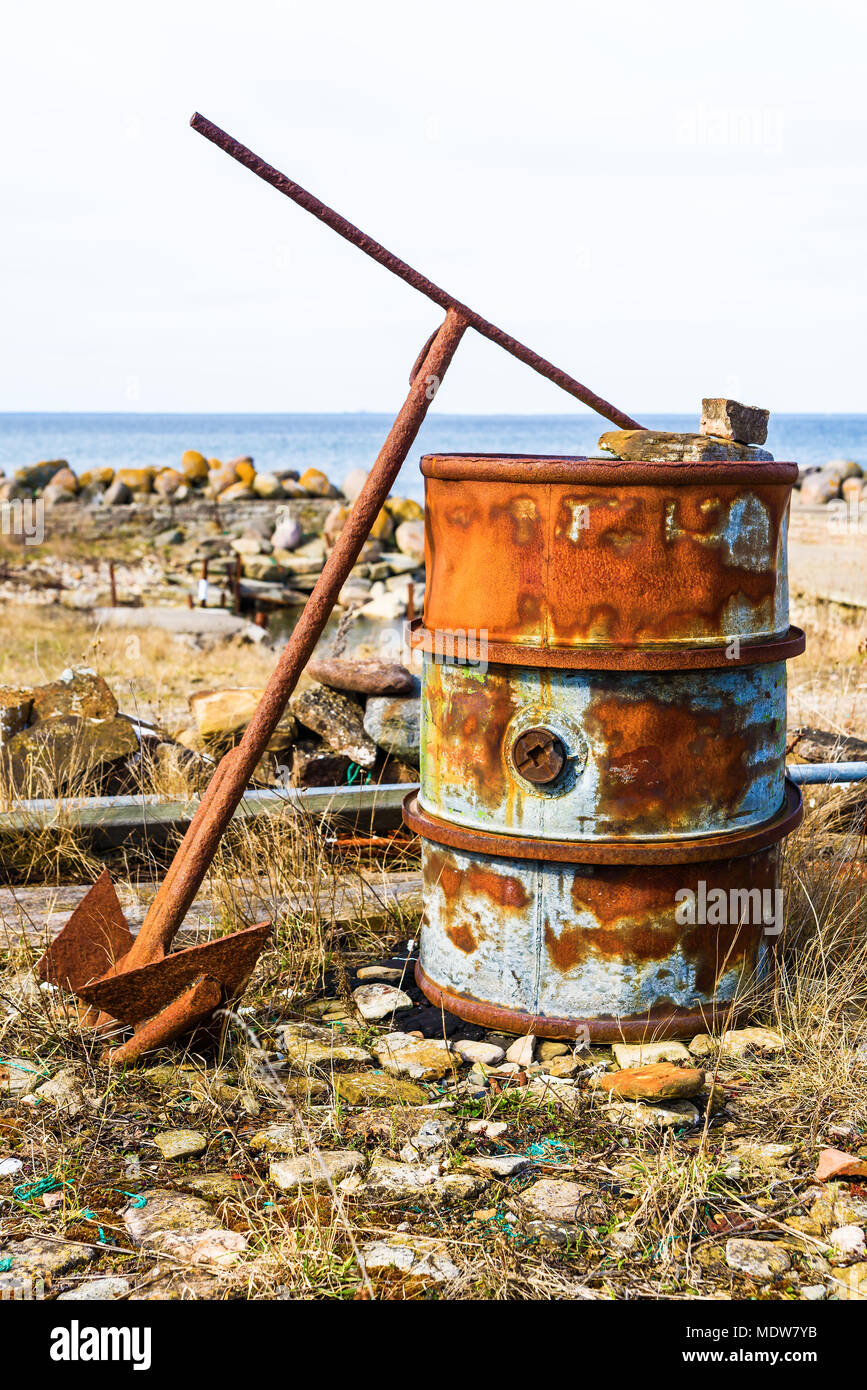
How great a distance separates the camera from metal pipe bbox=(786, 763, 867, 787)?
5156 millimetres

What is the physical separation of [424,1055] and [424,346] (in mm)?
1978

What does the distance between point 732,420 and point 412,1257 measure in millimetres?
2373

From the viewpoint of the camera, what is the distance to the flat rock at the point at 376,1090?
3094 millimetres

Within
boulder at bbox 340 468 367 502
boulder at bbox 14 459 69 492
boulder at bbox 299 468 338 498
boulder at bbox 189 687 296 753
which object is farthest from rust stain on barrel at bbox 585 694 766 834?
boulder at bbox 14 459 69 492

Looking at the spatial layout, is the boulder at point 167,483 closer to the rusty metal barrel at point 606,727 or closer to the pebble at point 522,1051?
the rusty metal barrel at point 606,727

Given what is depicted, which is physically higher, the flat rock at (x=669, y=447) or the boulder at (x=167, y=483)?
the boulder at (x=167, y=483)

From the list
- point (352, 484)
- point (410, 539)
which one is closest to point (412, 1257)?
point (410, 539)

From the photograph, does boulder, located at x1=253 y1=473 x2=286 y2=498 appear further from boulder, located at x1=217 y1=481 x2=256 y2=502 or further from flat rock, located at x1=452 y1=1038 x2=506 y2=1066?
flat rock, located at x1=452 y1=1038 x2=506 y2=1066

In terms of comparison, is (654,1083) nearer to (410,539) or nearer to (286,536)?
(410,539)

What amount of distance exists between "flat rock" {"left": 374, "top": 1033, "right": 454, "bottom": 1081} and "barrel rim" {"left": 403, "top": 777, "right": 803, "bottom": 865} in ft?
1.78

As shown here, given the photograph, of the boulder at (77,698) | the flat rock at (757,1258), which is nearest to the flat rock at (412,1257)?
the flat rock at (757,1258)

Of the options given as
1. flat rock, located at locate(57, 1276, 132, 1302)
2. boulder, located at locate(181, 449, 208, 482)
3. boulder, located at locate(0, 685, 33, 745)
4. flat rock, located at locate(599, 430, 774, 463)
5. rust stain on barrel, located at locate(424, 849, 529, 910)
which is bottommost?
flat rock, located at locate(57, 1276, 132, 1302)

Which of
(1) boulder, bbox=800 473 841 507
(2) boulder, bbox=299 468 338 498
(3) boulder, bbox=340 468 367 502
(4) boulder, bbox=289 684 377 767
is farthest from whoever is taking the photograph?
(1) boulder, bbox=800 473 841 507

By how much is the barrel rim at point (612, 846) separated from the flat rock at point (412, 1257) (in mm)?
1058
